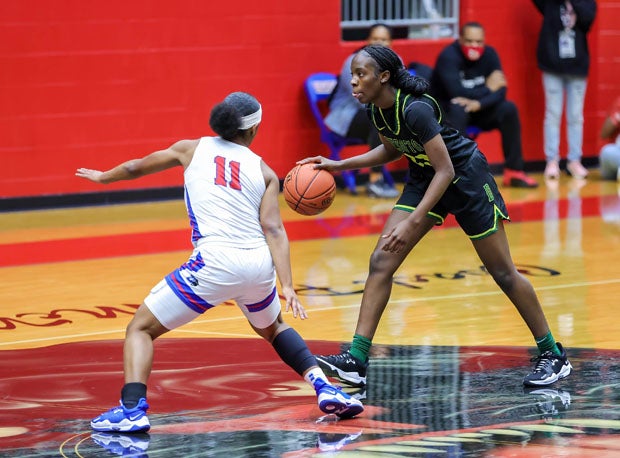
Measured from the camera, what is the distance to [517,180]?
1502 centimetres

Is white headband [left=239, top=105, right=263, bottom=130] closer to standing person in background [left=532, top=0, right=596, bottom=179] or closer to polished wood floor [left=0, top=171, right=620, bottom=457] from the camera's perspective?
polished wood floor [left=0, top=171, right=620, bottom=457]

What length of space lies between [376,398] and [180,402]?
3.19 ft

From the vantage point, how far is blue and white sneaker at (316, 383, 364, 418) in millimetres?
5988

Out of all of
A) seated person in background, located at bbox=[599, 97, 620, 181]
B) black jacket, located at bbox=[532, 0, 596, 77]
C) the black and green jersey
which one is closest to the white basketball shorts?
the black and green jersey

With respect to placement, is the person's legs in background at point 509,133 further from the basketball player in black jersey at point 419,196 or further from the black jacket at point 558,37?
the basketball player in black jersey at point 419,196

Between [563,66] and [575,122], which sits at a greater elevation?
[563,66]

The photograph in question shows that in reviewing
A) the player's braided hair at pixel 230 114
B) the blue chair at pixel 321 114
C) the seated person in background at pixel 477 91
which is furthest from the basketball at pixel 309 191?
the seated person in background at pixel 477 91

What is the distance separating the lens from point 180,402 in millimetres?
6473

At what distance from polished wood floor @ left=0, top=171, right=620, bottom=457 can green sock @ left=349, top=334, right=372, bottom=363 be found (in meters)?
0.18

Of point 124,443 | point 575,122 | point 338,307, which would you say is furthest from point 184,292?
point 575,122

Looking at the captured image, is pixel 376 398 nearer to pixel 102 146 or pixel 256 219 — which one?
pixel 256 219

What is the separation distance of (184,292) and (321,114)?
8877 mm

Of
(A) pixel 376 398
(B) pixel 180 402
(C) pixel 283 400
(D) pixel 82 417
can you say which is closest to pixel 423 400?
(A) pixel 376 398

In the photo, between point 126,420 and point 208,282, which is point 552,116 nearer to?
point 208,282
